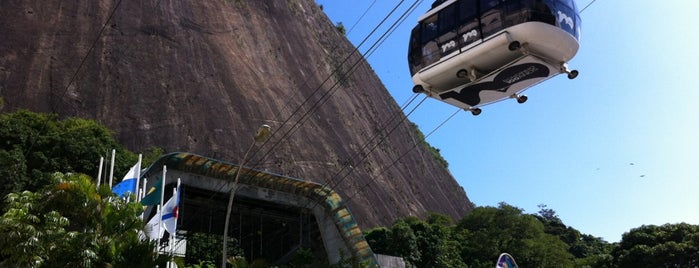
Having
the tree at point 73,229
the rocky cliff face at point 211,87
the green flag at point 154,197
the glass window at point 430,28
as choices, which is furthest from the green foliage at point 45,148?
the glass window at point 430,28

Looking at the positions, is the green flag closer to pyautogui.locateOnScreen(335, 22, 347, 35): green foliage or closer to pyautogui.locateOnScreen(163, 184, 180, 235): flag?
pyautogui.locateOnScreen(163, 184, 180, 235): flag

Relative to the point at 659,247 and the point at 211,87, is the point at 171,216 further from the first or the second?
the point at 211,87

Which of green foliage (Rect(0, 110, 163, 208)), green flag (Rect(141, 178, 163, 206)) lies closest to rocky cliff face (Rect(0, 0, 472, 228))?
green foliage (Rect(0, 110, 163, 208))

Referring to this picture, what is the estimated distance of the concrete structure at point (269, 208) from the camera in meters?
30.8

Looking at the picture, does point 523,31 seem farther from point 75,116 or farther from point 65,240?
point 75,116

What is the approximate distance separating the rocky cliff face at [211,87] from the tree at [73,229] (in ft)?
103

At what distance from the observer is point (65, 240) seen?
55.6 ft

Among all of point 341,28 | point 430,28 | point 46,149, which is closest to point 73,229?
point 430,28

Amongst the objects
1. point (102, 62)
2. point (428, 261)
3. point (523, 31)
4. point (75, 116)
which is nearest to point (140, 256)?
point (523, 31)

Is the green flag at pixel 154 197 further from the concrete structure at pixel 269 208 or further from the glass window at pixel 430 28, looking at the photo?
the glass window at pixel 430 28

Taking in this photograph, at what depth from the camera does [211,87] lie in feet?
208

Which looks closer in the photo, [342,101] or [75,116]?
[75,116]

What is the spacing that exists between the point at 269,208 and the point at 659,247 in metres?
30.7

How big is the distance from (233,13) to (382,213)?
28.0m
